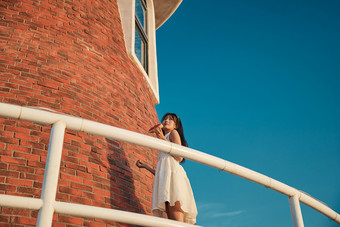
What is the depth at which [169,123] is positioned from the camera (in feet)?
12.3

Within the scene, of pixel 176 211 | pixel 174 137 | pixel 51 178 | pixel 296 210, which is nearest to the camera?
pixel 51 178

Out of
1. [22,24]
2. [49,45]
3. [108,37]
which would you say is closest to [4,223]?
[49,45]

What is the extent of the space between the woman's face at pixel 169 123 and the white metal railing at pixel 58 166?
4.85 ft

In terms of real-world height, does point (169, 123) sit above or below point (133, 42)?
below

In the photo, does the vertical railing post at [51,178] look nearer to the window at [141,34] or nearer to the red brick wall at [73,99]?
the red brick wall at [73,99]

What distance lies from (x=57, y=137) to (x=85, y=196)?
1.56 metres

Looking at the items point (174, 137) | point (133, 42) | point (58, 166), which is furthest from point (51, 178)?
point (133, 42)

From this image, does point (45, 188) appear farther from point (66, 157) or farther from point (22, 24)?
point (22, 24)

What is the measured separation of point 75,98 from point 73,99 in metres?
0.04

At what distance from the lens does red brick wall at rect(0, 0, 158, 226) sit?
3158mm

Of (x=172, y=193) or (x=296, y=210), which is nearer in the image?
(x=296, y=210)

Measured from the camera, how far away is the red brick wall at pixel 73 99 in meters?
3.16

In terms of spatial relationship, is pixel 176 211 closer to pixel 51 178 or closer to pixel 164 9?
pixel 51 178

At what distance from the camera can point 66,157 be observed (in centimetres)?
341
